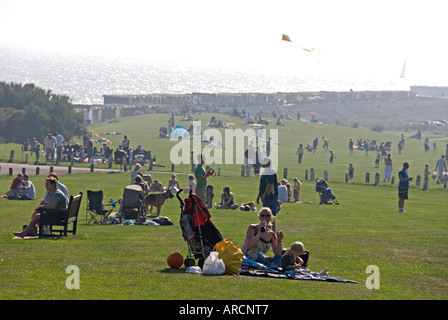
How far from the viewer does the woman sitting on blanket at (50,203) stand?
→ 54.5ft

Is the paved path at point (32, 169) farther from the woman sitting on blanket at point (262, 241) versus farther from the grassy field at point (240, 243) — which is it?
the woman sitting on blanket at point (262, 241)

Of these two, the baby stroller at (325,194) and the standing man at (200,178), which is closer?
the standing man at (200,178)

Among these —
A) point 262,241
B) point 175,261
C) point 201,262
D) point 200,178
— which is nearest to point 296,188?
point 200,178

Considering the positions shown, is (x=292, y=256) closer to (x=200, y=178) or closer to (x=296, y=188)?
(x=200, y=178)

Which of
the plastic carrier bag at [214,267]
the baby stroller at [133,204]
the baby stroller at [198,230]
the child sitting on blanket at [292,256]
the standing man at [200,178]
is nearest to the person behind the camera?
the plastic carrier bag at [214,267]

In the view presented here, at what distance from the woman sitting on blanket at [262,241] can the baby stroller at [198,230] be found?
2.06 ft

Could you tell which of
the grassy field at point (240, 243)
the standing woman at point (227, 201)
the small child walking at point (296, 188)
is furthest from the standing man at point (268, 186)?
the small child walking at point (296, 188)

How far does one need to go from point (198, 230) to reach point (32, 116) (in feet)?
158

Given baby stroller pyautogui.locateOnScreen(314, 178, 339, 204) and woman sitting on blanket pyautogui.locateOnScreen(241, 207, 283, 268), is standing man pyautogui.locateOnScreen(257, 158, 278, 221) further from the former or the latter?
baby stroller pyautogui.locateOnScreen(314, 178, 339, 204)

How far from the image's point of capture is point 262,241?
13992 millimetres

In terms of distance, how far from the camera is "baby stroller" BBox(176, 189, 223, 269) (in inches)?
535

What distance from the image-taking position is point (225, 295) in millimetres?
10984

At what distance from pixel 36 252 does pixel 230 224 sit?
7.75 meters
